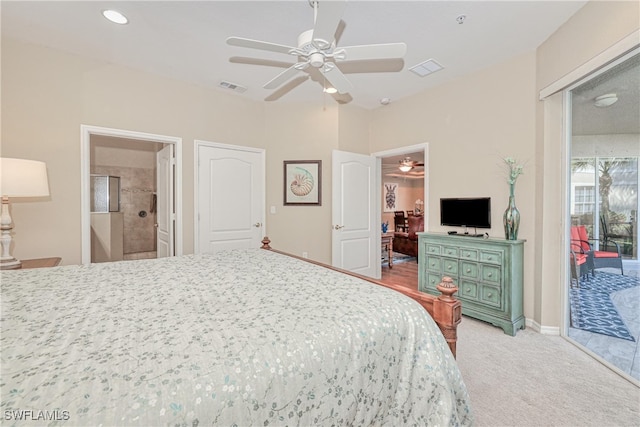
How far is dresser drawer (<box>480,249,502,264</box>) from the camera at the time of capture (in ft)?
9.39

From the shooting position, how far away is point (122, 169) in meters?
6.80

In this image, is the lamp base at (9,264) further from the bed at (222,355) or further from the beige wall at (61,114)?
the bed at (222,355)

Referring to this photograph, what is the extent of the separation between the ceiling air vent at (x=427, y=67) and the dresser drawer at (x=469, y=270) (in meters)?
2.23

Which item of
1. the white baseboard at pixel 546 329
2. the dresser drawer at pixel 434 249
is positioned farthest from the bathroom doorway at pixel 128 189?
the white baseboard at pixel 546 329

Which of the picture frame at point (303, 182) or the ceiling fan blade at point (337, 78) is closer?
the ceiling fan blade at point (337, 78)

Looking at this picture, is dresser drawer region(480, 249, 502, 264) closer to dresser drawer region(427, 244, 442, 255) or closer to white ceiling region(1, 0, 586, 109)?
dresser drawer region(427, 244, 442, 255)

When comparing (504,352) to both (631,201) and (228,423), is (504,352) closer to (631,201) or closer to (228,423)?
(631,201)

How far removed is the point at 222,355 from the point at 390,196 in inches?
342

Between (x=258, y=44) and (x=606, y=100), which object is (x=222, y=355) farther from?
(x=606, y=100)

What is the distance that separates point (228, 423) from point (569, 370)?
Result: 261 cm

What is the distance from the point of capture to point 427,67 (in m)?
3.30

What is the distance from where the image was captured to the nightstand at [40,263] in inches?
98.7

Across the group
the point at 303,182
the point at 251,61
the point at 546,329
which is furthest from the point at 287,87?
the point at 546,329

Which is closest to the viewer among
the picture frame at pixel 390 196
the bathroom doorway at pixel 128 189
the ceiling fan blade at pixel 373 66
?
the ceiling fan blade at pixel 373 66
